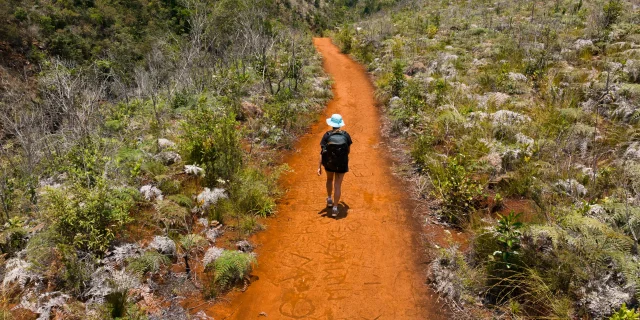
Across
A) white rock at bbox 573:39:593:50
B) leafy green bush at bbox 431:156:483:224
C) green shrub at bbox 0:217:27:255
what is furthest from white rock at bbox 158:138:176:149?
white rock at bbox 573:39:593:50

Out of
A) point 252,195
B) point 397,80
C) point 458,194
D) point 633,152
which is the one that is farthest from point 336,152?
point 397,80

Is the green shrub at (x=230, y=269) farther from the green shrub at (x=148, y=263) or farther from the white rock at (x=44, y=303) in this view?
the white rock at (x=44, y=303)

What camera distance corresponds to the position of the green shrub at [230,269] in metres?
4.53

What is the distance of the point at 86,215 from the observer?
4.50 meters

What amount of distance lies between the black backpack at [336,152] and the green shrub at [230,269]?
2081 mm

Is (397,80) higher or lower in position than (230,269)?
higher

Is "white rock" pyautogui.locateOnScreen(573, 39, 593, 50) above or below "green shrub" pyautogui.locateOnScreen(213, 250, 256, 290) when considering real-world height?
above

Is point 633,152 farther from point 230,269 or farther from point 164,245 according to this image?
point 164,245

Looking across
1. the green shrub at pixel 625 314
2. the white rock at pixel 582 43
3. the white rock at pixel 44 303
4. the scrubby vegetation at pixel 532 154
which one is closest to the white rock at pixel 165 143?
the white rock at pixel 44 303

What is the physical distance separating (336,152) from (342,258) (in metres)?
1.73

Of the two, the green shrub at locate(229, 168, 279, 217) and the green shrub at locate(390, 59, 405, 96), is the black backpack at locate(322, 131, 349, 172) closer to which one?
the green shrub at locate(229, 168, 279, 217)

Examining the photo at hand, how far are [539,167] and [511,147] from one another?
0.69 m

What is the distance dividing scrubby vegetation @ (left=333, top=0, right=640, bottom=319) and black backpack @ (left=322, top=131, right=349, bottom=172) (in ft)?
5.70

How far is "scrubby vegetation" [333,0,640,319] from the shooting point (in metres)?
3.85
